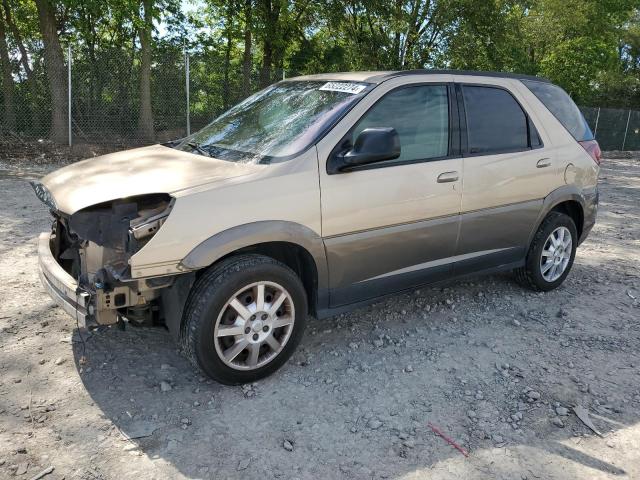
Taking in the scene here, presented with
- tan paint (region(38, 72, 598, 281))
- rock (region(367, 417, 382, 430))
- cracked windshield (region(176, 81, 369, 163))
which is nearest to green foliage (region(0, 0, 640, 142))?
cracked windshield (region(176, 81, 369, 163))

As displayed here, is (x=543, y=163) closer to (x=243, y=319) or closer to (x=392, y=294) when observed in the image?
(x=392, y=294)

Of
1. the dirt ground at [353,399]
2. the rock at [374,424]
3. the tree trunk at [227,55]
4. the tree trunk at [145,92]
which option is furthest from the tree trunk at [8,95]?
the rock at [374,424]

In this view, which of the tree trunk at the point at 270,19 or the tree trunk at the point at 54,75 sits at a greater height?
the tree trunk at the point at 270,19

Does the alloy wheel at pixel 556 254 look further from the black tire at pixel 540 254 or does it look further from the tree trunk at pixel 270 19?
the tree trunk at pixel 270 19

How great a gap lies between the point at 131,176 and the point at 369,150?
1495 mm

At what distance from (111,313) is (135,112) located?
11.2m

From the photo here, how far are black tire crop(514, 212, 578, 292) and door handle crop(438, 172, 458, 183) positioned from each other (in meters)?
1.32

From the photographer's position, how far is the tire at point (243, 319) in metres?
3.18

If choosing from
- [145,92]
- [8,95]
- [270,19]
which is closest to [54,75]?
[8,95]

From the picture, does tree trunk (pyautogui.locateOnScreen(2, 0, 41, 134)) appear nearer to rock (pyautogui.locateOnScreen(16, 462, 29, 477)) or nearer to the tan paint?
the tan paint

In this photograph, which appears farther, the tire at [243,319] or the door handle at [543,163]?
the door handle at [543,163]

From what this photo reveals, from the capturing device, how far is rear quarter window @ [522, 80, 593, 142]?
16.3 ft

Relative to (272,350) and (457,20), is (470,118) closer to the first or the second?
(272,350)

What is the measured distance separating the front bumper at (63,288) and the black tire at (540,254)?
3753 mm
